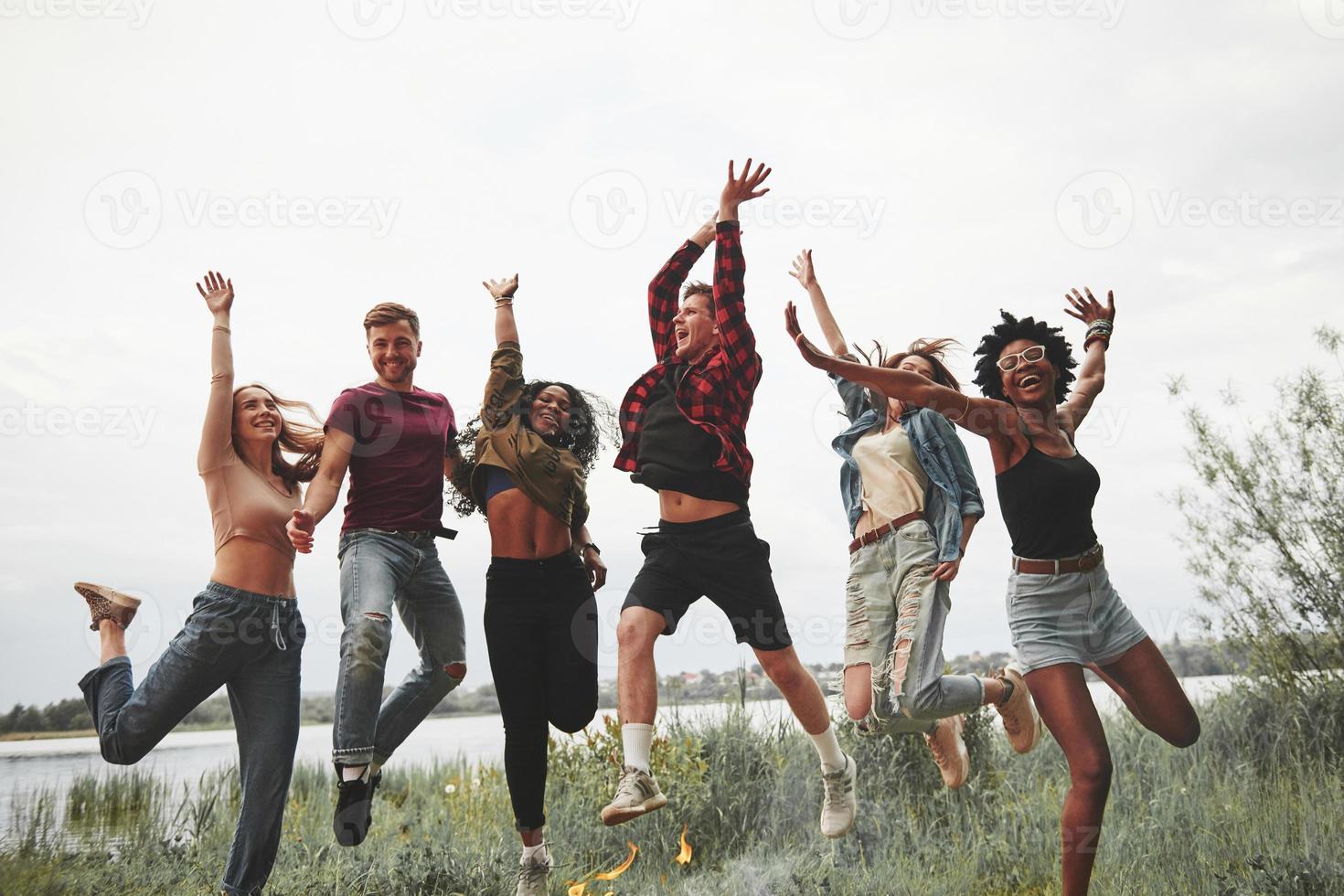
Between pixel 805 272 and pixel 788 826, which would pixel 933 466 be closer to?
pixel 805 272

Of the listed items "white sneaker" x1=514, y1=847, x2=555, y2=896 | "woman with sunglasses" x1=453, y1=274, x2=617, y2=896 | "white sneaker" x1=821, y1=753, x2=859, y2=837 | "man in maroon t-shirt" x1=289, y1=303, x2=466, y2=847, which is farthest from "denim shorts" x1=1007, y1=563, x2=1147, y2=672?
"man in maroon t-shirt" x1=289, y1=303, x2=466, y2=847

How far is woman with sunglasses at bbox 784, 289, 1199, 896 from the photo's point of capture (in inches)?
201

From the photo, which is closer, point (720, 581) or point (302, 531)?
point (302, 531)

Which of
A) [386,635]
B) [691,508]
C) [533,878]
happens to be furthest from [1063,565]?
[386,635]

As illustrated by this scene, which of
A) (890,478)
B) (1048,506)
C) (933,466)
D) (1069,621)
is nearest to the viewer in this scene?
(1069,621)

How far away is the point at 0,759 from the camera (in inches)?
308

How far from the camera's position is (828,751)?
585cm

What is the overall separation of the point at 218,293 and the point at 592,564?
271 cm

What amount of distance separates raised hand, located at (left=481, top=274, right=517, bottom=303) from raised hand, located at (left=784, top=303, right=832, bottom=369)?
1773 millimetres

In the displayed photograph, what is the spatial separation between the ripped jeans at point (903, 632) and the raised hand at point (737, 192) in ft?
7.31

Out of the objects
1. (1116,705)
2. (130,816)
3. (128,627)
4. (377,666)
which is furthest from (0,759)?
(1116,705)

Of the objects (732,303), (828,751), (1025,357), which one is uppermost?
(732,303)

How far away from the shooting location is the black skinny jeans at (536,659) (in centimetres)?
557

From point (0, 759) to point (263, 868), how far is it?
3792mm
